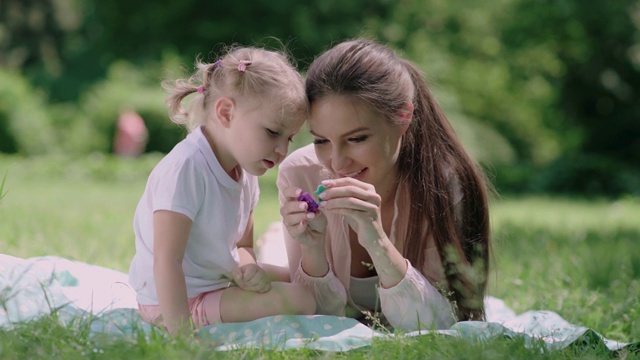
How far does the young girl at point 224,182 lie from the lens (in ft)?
10.3

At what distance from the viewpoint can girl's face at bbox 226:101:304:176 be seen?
3156mm

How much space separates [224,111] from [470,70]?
19266 mm

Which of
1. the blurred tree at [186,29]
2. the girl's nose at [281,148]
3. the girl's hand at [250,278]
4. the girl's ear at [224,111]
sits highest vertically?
the blurred tree at [186,29]

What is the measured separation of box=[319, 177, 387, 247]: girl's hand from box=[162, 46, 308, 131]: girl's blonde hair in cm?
33

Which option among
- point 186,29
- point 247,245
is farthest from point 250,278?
point 186,29

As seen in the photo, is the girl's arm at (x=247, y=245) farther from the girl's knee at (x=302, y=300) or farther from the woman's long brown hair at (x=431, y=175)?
the woman's long brown hair at (x=431, y=175)

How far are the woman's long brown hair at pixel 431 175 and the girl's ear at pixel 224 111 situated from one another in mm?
335

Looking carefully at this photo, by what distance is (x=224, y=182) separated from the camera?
3.22 metres

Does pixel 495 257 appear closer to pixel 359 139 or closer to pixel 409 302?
pixel 409 302

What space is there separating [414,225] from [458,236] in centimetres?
19

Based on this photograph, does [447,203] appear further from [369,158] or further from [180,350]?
[180,350]

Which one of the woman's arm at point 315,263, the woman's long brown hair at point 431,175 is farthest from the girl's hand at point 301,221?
the woman's long brown hair at point 431,175

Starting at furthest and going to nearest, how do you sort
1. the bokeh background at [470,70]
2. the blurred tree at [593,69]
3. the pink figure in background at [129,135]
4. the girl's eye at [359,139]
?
the pink figure in background at [129,135] → the blurred tree at [593,69] → the bokeh background at [470,70] → the girl's eye at [359,139]

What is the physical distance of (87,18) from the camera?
92.0 ft
